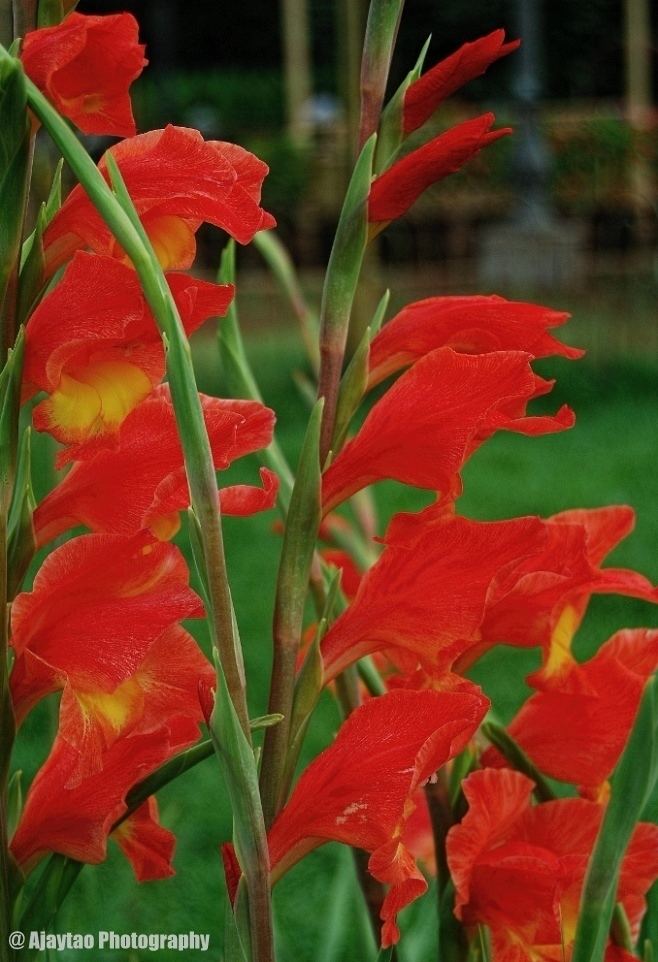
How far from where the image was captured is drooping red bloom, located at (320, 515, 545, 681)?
18.8 inches

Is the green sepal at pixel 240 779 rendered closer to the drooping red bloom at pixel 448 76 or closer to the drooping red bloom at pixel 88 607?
the drooping red bloom at pixel 88 607

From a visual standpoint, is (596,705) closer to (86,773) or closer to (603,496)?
(86,773)

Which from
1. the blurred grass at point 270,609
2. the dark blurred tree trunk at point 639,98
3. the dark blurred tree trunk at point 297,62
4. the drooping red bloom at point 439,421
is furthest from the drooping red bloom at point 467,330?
the dark blurred tree trunk at point 297,62

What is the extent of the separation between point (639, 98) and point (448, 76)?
643 centimetres

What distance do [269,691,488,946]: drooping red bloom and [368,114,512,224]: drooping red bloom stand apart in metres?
0.15

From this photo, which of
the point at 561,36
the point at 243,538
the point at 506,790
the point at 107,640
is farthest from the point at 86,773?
the point at 561,36

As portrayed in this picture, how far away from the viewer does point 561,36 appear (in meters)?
6.50

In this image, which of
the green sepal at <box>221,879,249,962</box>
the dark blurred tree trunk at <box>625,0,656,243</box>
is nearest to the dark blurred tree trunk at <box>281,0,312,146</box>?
the dark blurred tree trunk at <box>625,0,656,243</box>

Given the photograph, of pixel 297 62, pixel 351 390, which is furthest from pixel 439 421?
pixel 297 62

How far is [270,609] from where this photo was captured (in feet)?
7.55

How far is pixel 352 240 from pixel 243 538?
244 centimetres

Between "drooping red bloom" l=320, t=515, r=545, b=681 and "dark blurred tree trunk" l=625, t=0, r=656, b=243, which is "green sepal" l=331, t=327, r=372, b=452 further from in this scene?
"dark blurred tree trunk" l=625, t=0, r=656, b=243

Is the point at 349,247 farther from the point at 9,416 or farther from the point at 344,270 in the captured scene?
the point at 9,416

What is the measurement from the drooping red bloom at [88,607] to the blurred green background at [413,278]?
0.27 m
